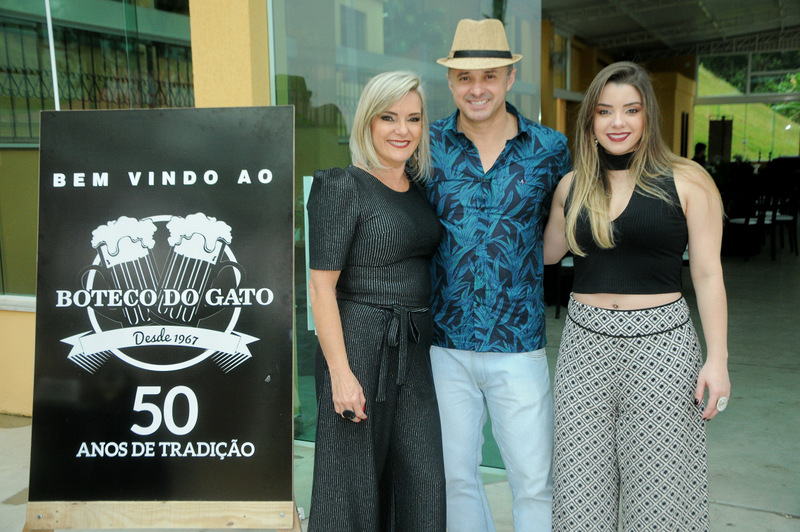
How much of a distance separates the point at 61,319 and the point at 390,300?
3.35 ft

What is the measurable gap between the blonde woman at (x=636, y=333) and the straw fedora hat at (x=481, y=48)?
34 cm

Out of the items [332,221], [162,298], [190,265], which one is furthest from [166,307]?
[332,221]

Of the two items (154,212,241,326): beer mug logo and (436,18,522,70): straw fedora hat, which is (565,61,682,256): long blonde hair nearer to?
(436,18,522,70): straw fedora hat

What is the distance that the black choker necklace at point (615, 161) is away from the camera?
192cm

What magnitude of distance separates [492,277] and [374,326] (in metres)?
0.42

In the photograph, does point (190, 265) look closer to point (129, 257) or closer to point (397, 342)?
point (129, 257)

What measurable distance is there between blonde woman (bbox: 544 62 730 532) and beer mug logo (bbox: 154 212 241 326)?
104 centimetres

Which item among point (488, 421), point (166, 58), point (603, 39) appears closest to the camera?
point (488, 421)

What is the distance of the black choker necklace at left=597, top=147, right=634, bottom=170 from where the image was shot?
6.28 feet

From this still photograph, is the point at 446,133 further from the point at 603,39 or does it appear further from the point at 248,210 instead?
the point at 603,39

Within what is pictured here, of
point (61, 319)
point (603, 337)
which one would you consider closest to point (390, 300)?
point (603, 337)

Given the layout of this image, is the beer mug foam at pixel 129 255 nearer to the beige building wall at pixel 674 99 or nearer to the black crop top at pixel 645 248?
the black crop top at pixel 645 248

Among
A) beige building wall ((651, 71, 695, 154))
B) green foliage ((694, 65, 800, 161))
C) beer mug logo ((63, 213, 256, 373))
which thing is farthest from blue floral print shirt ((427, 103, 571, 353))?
green foliage ((694, 65, 800, 161))

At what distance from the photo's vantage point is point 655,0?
38.5 ft
